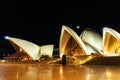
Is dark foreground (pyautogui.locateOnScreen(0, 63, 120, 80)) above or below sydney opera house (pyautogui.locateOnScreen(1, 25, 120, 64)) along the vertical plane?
below

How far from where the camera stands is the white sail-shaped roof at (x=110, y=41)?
27.8 metres

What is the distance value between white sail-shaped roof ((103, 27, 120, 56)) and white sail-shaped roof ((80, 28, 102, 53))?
1.52 metres

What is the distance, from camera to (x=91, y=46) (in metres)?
32.8

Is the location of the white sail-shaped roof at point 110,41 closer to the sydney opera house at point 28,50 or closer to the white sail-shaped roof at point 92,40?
the white sail-shaped roof at point 92,40

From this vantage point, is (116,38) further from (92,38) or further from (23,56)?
(23,56)

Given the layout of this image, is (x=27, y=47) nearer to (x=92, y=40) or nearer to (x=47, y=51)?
(x=47, y=51)

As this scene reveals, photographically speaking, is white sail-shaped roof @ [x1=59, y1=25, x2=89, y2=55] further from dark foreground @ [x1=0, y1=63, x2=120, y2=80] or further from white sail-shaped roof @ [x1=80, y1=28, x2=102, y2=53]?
dark foreground @ [x1=0, y1=63, x2=120, y2=80]

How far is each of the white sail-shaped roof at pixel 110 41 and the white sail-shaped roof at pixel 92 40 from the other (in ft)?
4.98

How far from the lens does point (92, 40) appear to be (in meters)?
33.3

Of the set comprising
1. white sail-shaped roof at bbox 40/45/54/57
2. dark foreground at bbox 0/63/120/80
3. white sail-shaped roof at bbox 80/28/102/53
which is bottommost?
dark foreground at bbox 0/63/120/80

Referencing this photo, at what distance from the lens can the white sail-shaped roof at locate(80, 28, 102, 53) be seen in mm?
32838

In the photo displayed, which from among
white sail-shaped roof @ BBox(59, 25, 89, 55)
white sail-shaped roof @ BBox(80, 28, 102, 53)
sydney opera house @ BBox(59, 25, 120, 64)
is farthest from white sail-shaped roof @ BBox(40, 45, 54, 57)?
white sail-shaped roof @ BBox(80, 28, 102, 53)

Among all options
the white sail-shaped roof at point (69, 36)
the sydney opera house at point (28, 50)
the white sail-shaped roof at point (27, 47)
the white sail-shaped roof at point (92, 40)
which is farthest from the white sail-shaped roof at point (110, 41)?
the white sail-shaped roof at point (27, 47)

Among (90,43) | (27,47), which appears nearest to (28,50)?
Result: (27,47)
